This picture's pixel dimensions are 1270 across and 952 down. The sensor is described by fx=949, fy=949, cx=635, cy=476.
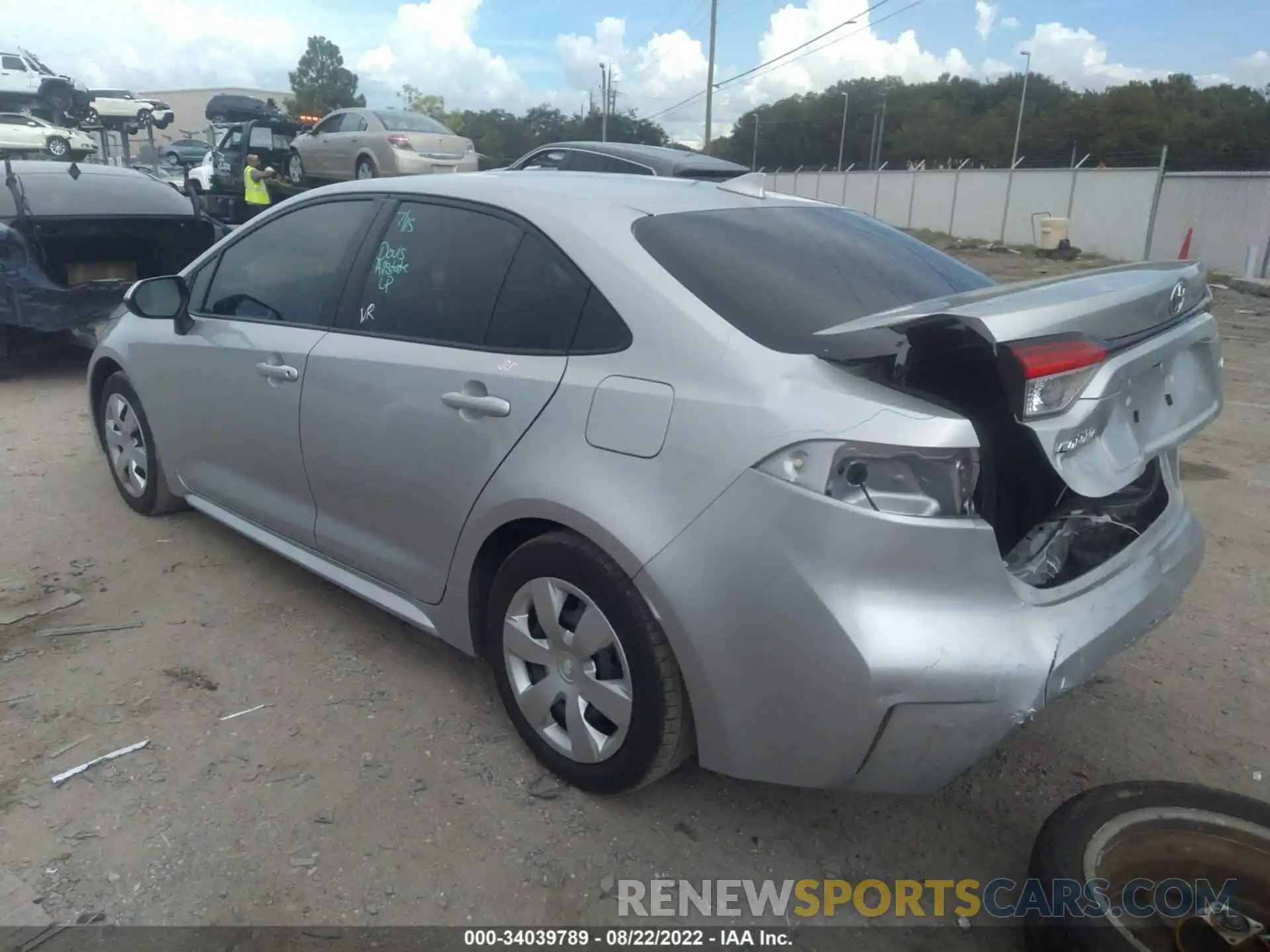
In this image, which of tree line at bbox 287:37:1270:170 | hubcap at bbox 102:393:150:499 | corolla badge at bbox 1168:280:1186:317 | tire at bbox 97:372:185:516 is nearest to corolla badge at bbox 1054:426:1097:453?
corolla badge at bbox 1168:280:1186:317

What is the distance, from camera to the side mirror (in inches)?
154

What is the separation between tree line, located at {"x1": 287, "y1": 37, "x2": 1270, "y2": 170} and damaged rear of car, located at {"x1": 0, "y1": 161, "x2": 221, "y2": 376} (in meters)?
26.1

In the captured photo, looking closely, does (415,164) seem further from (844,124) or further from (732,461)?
(844,124)

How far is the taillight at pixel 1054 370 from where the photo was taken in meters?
1.97

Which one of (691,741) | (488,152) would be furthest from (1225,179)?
(488,152)

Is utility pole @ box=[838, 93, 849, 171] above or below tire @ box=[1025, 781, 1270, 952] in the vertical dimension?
above

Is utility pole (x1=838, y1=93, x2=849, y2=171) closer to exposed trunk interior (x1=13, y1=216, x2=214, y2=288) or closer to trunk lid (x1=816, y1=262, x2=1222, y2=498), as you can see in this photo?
exposed trunk interior (x1=13, y1=216, x2=214, y2=288)

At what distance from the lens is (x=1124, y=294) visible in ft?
7.58

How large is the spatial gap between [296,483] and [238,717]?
85 centimetres

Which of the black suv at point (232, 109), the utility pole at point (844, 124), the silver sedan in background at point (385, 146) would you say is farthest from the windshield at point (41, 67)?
the utility pole at point (844, 124)

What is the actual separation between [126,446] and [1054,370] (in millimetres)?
4215

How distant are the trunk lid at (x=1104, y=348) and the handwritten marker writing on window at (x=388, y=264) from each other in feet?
5.20

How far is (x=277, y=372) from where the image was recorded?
3.38 metres

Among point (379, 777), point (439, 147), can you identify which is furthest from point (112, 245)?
point (439, 147)
